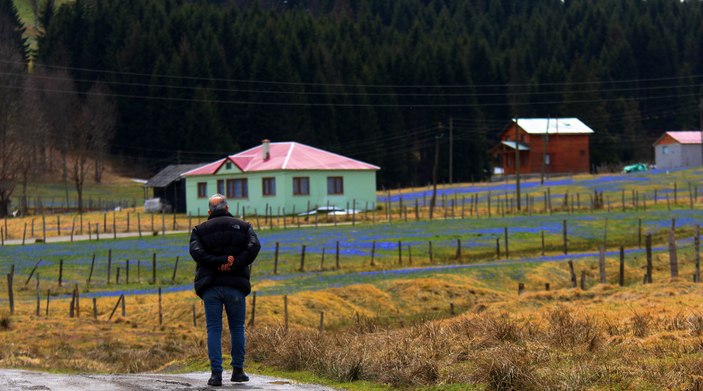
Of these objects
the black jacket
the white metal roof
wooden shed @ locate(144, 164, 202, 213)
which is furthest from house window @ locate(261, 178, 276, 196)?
the black jacket

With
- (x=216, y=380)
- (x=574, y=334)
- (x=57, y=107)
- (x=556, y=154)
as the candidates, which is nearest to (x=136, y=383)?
(x=216, y=380)

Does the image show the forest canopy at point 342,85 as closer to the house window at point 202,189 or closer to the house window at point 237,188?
the house window at point 202,189

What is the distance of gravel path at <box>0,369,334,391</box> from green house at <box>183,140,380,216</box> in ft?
219

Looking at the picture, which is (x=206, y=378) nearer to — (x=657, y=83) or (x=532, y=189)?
(x=532, y=189)

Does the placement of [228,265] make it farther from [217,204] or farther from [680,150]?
[680,150]

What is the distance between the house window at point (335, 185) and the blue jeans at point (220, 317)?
7253 centimetres

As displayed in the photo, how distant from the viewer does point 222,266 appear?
13.7 meters

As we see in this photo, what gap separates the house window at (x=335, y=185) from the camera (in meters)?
86.7

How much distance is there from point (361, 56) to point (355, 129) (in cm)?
1792

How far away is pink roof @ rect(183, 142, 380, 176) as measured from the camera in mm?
85250

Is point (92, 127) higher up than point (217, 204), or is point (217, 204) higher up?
point (92, 127)

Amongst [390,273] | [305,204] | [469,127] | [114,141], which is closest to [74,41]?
[114,141]

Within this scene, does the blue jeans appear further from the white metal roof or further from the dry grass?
the white metal roof

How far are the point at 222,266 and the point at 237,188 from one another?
241 ft
